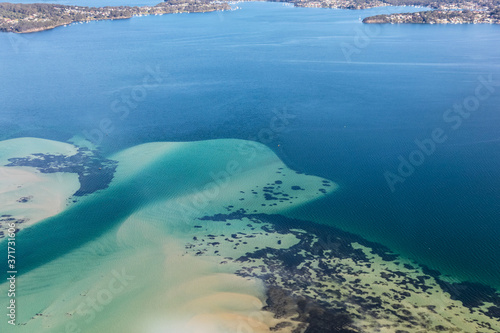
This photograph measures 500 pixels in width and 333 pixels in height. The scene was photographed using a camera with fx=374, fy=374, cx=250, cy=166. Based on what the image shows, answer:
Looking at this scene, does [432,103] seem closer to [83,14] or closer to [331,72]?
[331,72]

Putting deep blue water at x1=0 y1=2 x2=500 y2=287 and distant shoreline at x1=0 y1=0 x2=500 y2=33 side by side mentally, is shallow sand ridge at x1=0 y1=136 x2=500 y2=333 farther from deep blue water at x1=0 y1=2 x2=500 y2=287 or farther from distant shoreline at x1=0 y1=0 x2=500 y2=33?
distant shoreline at x1=0 y1=0 x2=500 y2=33

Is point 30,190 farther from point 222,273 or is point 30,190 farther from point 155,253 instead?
point 222,273

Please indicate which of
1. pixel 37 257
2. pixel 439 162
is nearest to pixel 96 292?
pixel 37 257

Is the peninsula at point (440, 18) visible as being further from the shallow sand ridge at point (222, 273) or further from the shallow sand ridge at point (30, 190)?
the shallow sand ridge at point (30, 190)

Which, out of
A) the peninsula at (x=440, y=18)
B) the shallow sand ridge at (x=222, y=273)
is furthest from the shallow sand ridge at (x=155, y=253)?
the peninsula at (x=440, y=18)

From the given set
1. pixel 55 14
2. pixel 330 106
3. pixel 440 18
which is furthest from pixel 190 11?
pixel 330 106
